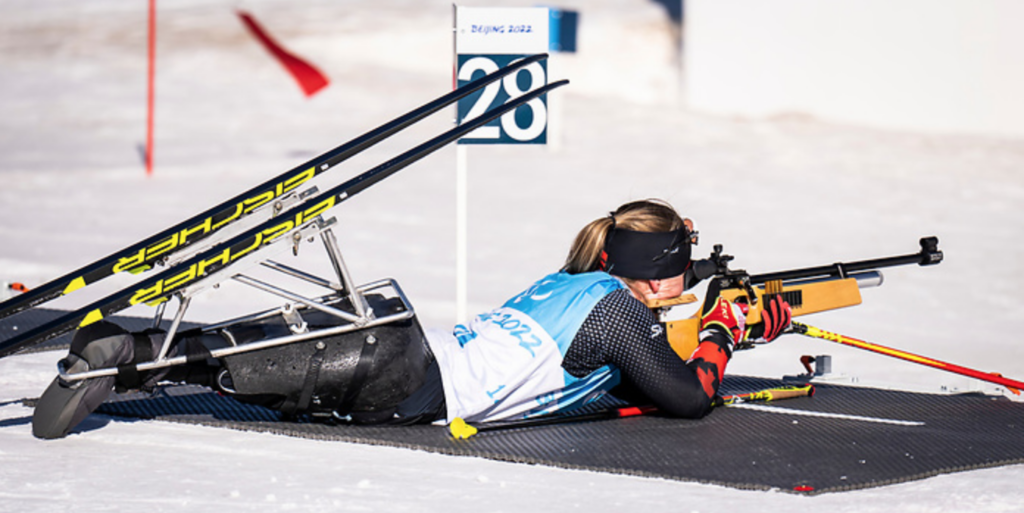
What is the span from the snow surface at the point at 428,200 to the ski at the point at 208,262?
475 millimetres

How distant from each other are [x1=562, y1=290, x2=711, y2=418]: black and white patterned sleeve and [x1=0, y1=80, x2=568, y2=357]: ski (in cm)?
88

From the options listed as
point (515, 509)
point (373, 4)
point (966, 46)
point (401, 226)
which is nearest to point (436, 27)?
point (373, 4)

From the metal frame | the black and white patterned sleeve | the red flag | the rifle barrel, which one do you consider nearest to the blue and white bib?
the black and white patterned sleeve

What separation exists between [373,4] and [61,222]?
14840 millimetres

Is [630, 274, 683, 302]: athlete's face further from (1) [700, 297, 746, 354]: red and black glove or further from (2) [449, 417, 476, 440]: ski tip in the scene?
(2) [449, 417, 476, 440]: ski tip

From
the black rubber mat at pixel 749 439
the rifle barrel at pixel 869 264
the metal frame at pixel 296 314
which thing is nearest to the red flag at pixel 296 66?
the black rubber mat at pixel 749 439

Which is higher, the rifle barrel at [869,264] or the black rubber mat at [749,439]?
the rifle barrel at [869,264]

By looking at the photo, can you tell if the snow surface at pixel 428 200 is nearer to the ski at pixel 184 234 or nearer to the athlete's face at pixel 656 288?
the ski at pixel 184 234

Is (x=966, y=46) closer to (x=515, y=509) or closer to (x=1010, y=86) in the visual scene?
(x=1010, y=86)

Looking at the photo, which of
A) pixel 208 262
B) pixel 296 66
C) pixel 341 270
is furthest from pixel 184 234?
pixel 296 66

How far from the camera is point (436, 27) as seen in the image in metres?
23.0

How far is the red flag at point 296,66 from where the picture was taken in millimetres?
14914

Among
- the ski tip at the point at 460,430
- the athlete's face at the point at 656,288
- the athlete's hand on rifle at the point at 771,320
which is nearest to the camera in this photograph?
the ski tip at the point at 460,430

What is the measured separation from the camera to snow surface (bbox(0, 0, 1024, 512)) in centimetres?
440
